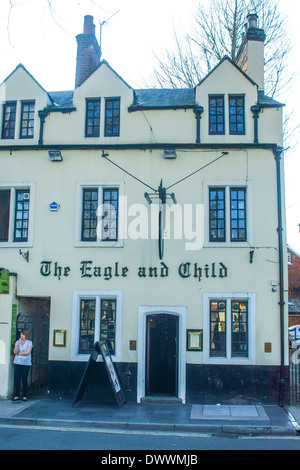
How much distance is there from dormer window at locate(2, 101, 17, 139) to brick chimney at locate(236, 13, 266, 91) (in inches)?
296

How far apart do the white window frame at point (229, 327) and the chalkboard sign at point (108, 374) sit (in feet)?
7.98

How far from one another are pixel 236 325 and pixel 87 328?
166 inches

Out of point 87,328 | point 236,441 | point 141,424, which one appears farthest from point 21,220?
point 236,441

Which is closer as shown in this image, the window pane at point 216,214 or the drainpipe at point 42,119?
the window pane at point 216,214

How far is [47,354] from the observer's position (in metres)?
13.2

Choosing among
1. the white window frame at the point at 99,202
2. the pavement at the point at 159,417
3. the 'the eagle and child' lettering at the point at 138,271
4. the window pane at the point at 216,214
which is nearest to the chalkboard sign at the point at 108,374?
the pavement at the point at 159,417

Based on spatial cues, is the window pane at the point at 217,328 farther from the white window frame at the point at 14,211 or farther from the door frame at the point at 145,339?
the white window frame at the point at 14,211

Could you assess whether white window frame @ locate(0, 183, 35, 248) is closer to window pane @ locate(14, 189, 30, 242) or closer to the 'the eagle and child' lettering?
window pane @ locate(14, 189, 30, 242)

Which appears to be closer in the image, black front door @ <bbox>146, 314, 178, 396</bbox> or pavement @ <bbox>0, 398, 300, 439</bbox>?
pavement @ <bbox>0, 398, 300, 439</bbox>

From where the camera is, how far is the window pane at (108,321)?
12156mm

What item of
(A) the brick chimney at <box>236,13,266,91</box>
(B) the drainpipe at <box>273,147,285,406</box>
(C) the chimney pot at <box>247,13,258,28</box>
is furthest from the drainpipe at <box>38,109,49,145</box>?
(C) the chimney pot at <box>247,13,258,28</box>

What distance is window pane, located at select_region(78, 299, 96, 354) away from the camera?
1219cm

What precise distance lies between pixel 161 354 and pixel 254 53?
9813 mm

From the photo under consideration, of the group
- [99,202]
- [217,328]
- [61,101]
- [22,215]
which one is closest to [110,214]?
[99,202]
